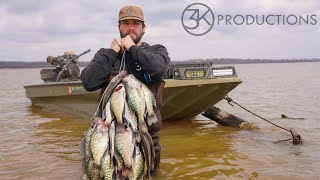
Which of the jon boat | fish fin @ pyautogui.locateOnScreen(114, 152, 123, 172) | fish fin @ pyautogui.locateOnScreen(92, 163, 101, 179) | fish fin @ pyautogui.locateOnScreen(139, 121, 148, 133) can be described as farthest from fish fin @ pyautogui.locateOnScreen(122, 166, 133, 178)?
the jon boat

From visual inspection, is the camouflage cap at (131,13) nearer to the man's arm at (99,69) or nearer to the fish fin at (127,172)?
the man's arm at (99,69)

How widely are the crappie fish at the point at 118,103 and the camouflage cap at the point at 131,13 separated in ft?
2.87

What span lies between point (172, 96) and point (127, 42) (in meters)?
4.41

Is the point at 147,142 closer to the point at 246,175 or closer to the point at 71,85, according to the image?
the point at 246,175

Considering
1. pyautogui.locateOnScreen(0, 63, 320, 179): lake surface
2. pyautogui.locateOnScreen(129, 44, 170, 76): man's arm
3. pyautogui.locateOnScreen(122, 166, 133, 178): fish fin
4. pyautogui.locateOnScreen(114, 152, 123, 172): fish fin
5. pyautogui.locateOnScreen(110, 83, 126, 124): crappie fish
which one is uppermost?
pyautogui.locateOnScreen(129, 44, 170, 76): man's arm

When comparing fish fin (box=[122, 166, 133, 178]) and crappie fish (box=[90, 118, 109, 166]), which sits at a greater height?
crappie fish (box=[90, 118, 109, 166])

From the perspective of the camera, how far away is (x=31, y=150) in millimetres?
7215

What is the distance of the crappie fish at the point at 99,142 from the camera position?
3541 mm

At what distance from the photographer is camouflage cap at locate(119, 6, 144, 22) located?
4102mm

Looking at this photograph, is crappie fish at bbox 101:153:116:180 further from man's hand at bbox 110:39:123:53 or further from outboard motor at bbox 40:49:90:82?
outboard motor at bbox 40:49:90:82

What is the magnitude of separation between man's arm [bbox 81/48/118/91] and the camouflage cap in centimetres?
41

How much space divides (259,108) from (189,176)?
929cm

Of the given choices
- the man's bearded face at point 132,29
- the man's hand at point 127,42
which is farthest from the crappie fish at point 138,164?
the man's bearded face at point 132,29

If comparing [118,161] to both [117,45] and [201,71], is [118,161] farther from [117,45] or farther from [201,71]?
[201,71]
